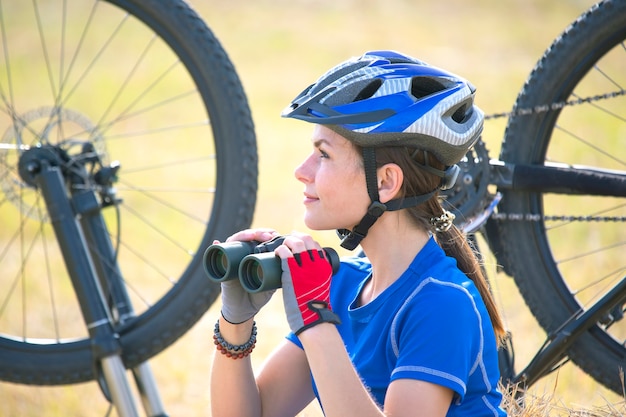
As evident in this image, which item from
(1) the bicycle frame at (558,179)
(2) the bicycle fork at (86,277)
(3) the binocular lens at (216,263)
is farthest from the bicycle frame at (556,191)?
(2) the bicycle fork at (86,277)

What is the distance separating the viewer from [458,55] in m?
13.3

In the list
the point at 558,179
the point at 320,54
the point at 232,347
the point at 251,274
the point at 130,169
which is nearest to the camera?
the point at 251,274

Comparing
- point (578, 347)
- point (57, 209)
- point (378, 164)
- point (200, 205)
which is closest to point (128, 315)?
point (57, 209)

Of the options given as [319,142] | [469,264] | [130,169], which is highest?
[130,169]

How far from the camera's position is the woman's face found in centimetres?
230

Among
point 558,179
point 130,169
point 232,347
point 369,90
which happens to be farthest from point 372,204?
point 130,169

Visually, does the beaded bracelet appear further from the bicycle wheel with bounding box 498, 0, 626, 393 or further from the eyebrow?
the bicycle wheel with bounding box 498, 0, 626, 393

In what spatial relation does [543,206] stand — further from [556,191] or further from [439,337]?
[439,337]

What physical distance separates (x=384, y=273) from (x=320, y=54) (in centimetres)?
1176

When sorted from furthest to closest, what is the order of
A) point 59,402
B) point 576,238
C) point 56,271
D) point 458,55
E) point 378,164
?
point 458,55 < point 56,271 < point 576,238 < point 59,402 < point 378,164

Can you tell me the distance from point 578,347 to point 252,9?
13512 millimetres

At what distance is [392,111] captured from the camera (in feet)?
7.50

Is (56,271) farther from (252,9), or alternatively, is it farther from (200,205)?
(252,9)

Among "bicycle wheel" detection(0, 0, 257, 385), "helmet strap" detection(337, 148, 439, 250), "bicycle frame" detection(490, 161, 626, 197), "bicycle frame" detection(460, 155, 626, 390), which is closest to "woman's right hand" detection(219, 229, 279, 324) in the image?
"helmet strap" detection(337, 148, 439, 250)
